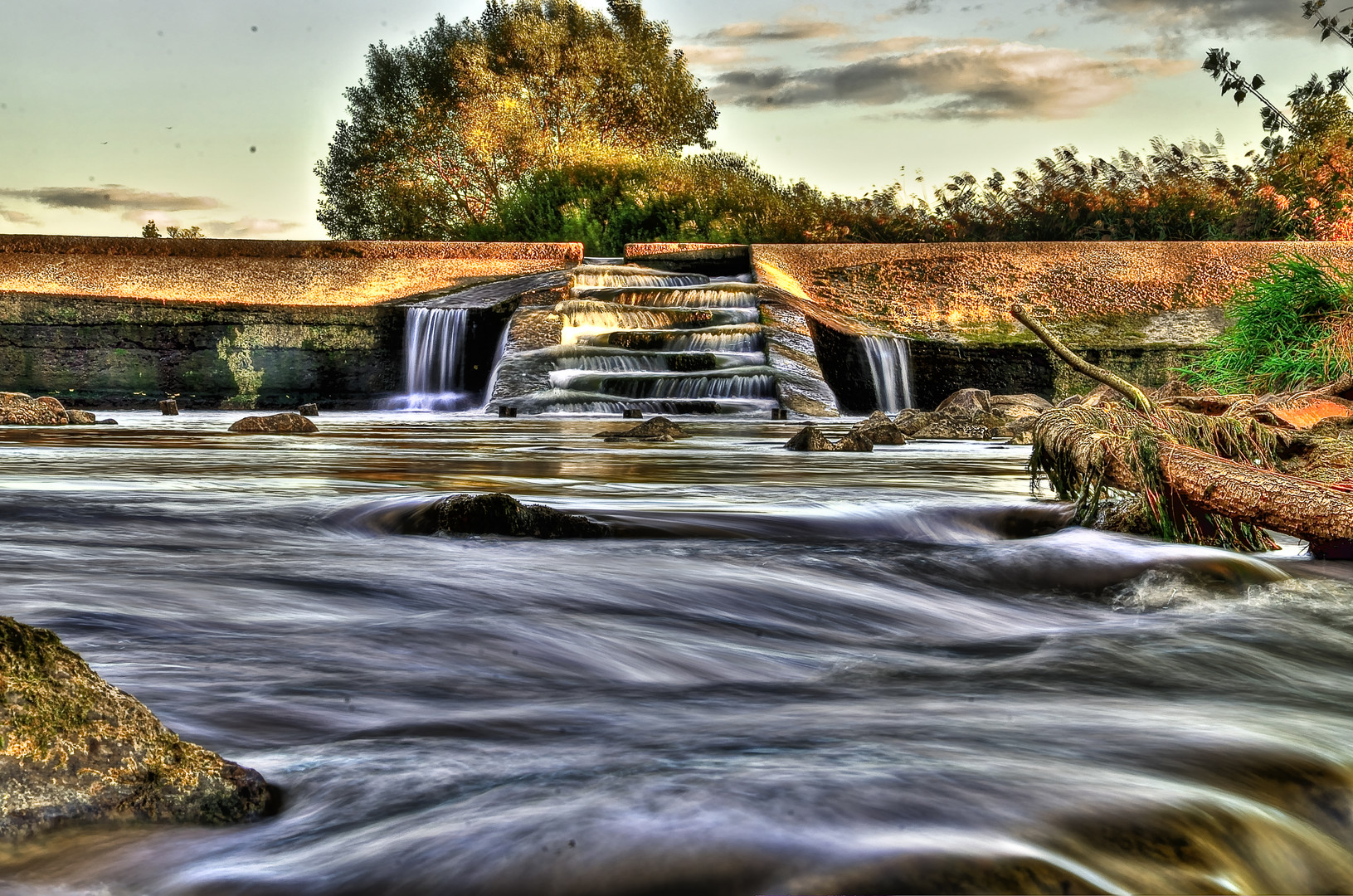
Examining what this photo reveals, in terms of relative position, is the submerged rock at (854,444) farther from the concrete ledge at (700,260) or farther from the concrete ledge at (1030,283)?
the concrete ledge at (700,260)

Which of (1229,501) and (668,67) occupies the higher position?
(668,67)

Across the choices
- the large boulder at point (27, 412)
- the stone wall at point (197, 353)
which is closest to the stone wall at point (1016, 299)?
the stone wall at point (197, 353)

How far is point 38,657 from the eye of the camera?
4.10 feet

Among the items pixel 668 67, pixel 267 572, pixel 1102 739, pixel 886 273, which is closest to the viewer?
pixel 1102 739

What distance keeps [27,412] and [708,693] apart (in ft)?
33.3

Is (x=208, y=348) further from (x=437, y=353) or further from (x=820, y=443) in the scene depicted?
(x=820, y=443)

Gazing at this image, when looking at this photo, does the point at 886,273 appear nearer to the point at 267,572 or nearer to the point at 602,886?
the point at 267,572

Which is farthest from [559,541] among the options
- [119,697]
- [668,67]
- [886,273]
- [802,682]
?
[668,67]

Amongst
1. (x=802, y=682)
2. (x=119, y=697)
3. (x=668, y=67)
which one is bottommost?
(x=802, y=682)

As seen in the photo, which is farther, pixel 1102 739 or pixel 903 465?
pixel 903 465

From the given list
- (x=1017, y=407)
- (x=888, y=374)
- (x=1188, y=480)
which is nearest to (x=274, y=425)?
(x=1017, y=407)

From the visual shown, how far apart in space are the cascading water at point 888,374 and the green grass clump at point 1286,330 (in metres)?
9.24

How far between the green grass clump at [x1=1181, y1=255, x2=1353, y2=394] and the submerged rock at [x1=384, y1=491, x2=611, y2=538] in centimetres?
348

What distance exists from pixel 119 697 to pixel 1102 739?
1335 mm
